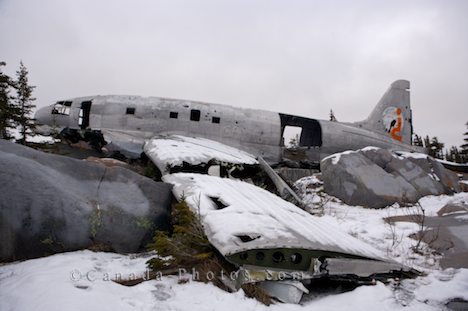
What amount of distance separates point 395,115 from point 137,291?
1785 centimetres

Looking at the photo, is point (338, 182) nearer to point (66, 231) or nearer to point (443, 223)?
point (443, 223)

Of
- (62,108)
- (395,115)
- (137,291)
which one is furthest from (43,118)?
(395,115)

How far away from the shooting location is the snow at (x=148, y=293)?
2.18m

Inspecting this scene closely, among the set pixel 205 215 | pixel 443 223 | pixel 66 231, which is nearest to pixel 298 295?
pixel 205 215

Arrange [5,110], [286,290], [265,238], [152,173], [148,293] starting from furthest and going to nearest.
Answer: [5,110] < [152,173] < [265,238] < [286,290] < [148,293]

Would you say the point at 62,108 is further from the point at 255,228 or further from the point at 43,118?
the point at 255,228

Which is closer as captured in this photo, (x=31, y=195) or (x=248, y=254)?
(x=248, y=254)

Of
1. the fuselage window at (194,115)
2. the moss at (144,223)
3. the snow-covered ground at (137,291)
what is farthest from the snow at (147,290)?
the fuselage window at (194,115)

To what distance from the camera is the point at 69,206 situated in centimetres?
380

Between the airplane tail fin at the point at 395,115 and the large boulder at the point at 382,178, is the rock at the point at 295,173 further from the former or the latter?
the airplane tail fin at the point at 395,115

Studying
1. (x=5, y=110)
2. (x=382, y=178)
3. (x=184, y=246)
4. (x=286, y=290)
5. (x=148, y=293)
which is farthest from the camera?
(x=5, y=110)

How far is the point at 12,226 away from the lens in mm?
3332

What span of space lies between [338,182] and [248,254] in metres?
7.24

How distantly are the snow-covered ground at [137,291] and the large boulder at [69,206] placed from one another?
259 mm
